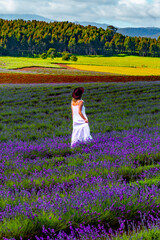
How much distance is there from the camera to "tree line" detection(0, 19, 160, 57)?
508 feet

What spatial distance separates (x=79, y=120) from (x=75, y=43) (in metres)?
156

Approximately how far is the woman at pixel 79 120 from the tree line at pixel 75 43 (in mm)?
145675

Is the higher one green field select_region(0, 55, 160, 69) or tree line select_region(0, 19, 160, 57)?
tree line select_region(0, 19, 160, 57)

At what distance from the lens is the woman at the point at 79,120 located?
27.0 feet

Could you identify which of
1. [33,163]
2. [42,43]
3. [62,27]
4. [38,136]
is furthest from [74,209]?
[62,27]

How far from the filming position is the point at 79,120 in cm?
857

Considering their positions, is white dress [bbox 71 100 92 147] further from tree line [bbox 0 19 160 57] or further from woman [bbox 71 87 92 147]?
tree line [bbox 0 19 160 57]

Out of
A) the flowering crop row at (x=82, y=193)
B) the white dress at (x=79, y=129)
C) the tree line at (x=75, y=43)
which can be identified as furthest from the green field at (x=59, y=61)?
the flowering crop row at (x=82, y=193)

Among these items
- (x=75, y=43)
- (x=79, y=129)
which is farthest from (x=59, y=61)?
(x=79, y=129)

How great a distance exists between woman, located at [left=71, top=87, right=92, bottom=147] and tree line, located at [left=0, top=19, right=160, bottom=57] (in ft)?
478

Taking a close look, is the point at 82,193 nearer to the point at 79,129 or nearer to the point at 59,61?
the point at 79,129

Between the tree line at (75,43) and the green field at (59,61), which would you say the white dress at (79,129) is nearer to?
the green field at (59,61)

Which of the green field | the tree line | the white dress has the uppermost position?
the tree line

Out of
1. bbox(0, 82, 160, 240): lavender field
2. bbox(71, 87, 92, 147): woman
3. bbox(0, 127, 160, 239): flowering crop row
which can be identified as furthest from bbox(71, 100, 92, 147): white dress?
bbox(0, 127, 160, 239): flowering crop row
